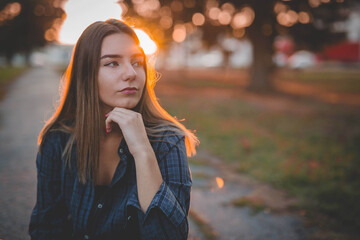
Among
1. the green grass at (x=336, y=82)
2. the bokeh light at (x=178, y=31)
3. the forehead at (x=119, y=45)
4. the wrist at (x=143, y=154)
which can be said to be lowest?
the green grass at (x=336, y=82)

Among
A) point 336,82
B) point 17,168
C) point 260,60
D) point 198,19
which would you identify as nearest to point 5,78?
point 198,19

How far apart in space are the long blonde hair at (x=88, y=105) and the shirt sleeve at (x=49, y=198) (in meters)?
0.10

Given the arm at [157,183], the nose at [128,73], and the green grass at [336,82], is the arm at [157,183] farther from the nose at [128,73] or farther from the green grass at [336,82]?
the green grass at [336,82]

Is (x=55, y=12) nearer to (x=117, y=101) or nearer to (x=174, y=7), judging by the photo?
(x=174, y=7)

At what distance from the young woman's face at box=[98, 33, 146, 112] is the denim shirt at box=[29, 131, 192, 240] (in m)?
0.29

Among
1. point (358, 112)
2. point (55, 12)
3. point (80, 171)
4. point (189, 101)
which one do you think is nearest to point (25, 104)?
point (55, 12)

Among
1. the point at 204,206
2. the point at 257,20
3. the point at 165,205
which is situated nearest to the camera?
the point at 165,205

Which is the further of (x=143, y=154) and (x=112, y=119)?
(x=112, y=119)

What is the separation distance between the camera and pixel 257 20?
1507 cm

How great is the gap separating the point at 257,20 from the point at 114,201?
14.9 metres

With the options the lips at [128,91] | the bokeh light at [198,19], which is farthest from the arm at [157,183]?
the bokeh light at [198,19]

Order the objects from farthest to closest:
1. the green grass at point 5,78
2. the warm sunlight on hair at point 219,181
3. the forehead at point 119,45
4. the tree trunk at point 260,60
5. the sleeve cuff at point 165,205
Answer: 1. the tree trunk at point 260,60
2. the green grass at point 5,78
3. the warm sunlight on hair at point 219,181
4. the forehead at point 119,45
5. the sleeve cuff at point 165,205

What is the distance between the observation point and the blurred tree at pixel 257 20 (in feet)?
46.1

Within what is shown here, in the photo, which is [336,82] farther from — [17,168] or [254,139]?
[17,168]
